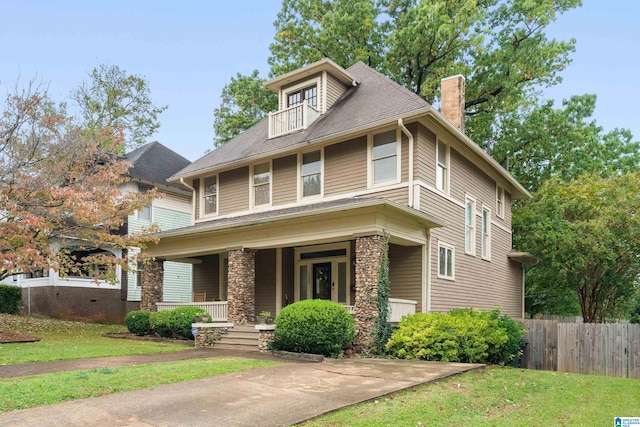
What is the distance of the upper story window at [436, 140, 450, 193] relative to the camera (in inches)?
617

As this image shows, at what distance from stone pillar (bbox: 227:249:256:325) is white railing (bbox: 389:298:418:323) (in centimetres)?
433

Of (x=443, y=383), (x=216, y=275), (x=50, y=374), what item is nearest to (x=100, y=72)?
(x=216, y=275)

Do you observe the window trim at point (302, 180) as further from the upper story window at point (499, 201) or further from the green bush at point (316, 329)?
the upper story window at point (499, 201)

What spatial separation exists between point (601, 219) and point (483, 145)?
32.7 feet

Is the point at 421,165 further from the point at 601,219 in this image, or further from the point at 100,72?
the point at 100,72

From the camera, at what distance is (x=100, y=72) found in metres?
33.2

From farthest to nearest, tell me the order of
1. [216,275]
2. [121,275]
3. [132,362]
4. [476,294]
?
[121,275] < [216,275] < [476,294] < [132,362]

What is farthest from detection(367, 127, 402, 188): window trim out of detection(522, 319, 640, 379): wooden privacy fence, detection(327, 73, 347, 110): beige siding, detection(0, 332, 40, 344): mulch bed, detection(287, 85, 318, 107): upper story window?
detection(0, 332, 40, 344): mulch bed

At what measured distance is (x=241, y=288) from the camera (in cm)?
1528

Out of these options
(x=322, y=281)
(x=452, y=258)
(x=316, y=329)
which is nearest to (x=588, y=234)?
(x=452, y=258)

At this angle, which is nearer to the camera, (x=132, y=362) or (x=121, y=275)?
(x=132, y=362)

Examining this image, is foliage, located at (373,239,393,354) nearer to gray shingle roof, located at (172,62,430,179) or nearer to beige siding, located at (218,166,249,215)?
gray shingle roof, located at (172,62,430,179)

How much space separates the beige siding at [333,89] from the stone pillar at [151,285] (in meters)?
8.06

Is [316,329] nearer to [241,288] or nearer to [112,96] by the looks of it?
[241,288]
